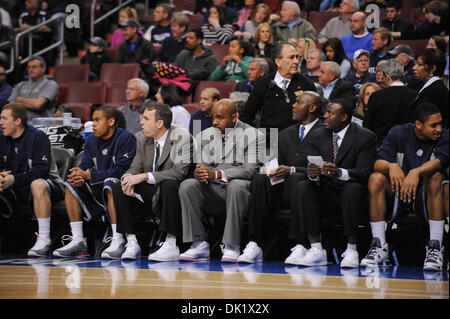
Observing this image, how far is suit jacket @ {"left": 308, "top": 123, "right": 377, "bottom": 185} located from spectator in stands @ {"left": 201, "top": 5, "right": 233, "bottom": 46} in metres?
4.20

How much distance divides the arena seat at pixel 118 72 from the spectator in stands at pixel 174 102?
1.66 metres

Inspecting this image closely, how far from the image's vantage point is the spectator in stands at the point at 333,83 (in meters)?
6.66

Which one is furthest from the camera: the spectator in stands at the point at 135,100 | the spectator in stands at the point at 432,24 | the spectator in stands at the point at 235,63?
the spectator in stands at the point at 235,63

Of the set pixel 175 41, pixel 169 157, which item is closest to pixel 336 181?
pixel 169 157

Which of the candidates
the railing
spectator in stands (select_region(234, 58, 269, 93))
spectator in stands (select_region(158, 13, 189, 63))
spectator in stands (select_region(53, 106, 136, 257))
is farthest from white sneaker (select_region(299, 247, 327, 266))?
the railing

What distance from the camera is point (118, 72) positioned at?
362 inches

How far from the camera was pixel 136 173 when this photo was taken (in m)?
5.96

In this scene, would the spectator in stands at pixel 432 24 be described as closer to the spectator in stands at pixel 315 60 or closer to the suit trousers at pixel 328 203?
the spectator in stands at pixel 315 60

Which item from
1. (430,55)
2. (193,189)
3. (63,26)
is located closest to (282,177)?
(193,189)

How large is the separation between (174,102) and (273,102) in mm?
1414

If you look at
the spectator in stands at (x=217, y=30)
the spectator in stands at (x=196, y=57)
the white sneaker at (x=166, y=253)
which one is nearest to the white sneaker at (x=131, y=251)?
the white sneaker at (x=166, y=253)

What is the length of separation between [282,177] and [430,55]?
1.50 m

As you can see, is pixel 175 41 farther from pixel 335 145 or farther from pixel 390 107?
pixel 335 145
